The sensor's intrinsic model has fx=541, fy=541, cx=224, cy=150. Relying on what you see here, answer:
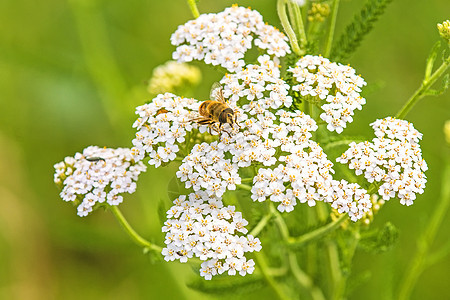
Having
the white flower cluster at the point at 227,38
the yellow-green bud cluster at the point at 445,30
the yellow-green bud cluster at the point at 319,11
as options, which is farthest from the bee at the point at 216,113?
the yellow-green bud cluster at the point at 445,30

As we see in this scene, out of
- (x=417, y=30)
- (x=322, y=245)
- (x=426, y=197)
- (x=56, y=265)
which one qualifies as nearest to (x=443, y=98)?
(x=417, y=30)

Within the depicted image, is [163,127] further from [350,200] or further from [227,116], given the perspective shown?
[350,200]

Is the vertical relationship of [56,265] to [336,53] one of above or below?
below

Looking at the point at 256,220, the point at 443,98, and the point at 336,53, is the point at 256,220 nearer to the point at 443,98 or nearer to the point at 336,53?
the point at 336,53

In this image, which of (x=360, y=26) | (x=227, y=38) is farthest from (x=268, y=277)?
(x=360, y=26)

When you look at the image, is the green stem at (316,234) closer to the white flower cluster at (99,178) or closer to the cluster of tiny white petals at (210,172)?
the cluster of tiny white petals at (210,172)

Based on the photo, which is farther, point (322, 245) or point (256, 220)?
point (322, 245)
